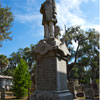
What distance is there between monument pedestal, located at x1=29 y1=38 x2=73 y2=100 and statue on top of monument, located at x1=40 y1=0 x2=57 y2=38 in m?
0.70

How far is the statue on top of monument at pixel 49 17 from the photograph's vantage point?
7.14m

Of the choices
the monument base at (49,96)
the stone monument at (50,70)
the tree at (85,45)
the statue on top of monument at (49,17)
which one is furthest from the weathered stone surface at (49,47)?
the tree at (85,45)

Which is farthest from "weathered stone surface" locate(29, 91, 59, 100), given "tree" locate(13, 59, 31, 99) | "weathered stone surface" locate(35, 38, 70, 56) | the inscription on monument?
"tree" locate(13, 59, 31, 99)

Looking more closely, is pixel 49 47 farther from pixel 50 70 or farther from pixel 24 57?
pixel 24 57

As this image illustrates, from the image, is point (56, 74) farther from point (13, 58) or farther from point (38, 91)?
point (13, 58)

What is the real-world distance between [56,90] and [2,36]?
1460cm

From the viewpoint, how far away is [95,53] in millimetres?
26156

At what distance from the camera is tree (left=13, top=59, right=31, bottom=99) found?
61.7 feet

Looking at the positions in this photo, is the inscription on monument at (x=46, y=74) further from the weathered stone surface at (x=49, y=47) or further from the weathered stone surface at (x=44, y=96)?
the weathered stone surface at (x=49, y=47)

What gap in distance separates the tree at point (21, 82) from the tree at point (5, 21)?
5.01 meters

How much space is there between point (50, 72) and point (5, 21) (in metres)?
14.7

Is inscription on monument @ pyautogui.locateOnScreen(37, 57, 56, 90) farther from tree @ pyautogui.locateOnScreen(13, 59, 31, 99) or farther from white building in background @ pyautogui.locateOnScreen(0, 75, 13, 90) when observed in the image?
white building in background @ pyautogui.locateOnScreen(0, 75, 13, 90)

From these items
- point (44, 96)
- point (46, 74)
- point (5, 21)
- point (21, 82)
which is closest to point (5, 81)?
point (21, 82)

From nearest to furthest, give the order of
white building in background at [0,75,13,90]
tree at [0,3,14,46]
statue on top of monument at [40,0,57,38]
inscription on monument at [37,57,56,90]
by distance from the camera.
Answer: inscription on monument at [37,57,56,90] → statue on top of monument at [40,0,57,38] → tree at [0,3,14,46] → white building in background at [0,75,13,90]
